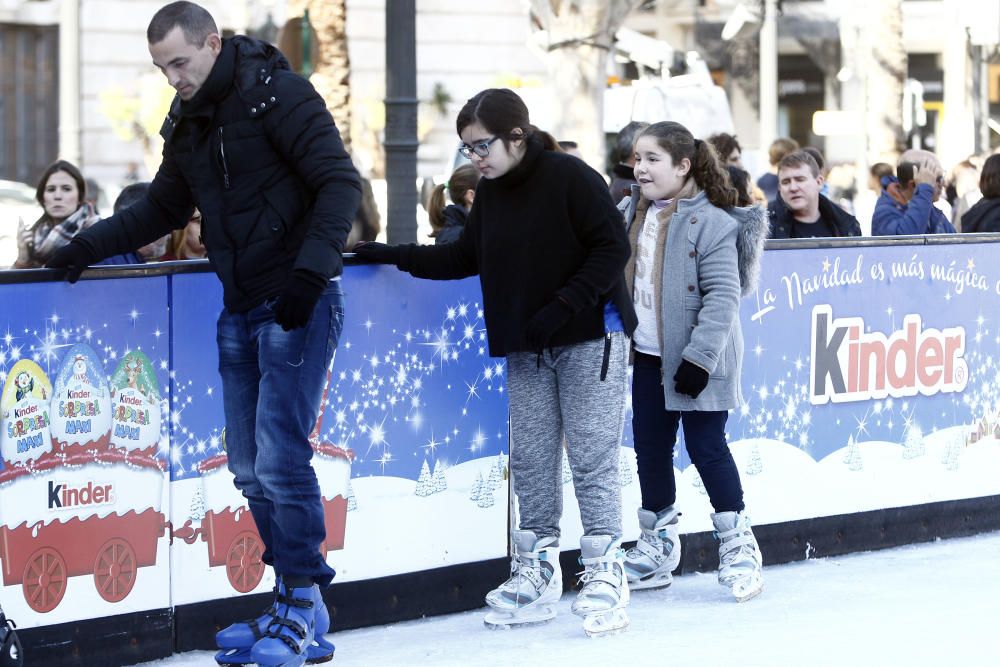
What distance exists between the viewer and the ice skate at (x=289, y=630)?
4.57 m

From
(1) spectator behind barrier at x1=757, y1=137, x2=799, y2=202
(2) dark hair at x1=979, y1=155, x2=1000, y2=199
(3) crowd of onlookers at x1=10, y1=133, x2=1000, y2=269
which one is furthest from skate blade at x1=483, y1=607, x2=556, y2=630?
(1) spectator behind barrier at x1=757, y1=137, x2=799, y2=202

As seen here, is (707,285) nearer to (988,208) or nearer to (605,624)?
(605,624)

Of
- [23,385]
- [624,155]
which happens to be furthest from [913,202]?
[23,385]

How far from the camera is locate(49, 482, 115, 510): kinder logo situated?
471 centimetres

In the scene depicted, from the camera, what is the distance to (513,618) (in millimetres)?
5371

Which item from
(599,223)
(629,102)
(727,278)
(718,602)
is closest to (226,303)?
(599,223)

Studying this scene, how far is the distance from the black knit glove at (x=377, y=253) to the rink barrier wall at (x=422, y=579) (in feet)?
0.19

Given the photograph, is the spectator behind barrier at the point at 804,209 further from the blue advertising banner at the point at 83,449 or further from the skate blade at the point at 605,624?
the blue advertising banner at the point at 83,449

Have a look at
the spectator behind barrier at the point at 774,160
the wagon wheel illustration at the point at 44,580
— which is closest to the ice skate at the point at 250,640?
the wagon wheel illustration at the point at 44,580

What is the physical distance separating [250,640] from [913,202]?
A: 455 cm

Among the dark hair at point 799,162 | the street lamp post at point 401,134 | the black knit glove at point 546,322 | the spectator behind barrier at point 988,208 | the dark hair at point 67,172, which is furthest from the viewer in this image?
the spectator behind barrier at point 988,208

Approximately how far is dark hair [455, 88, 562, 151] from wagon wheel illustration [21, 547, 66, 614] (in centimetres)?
173

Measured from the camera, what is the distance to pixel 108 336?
4.79m

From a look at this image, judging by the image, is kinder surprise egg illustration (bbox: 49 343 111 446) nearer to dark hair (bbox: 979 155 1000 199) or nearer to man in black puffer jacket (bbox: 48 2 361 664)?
man in black puffer jacket (bbox: 48 2 361 664)
